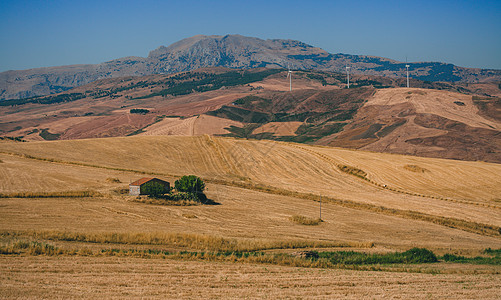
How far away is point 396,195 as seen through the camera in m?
64.4

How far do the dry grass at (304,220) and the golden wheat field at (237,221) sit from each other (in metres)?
0.54

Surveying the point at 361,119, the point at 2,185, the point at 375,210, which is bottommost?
the point at 375,210

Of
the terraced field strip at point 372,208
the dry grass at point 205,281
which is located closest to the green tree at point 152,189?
the terraced field strip at point 372,208

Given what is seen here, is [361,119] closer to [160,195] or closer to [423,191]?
[423,191]

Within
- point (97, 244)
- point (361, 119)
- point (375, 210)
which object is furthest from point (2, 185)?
point (361, 119)

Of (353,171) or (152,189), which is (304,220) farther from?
(353,171)

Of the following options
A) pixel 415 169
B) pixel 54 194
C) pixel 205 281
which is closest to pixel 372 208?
pixel 415 169

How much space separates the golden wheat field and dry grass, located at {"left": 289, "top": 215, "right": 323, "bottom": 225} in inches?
21.1

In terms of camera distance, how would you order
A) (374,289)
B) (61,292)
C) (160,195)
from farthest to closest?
1. (160,195)
2. (374,289)
3. (61,292)

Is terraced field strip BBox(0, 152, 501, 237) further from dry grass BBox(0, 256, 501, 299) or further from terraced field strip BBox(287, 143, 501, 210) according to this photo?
dry grass BBox(0, 256, 501, 299)

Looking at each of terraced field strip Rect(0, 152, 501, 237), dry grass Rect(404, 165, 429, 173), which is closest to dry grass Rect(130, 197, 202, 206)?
terraced field strip Rect(0, 152, 501, 237)

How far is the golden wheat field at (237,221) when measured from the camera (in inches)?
941

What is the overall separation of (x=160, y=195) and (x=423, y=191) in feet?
132

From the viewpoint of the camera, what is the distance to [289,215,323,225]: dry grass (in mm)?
45656
